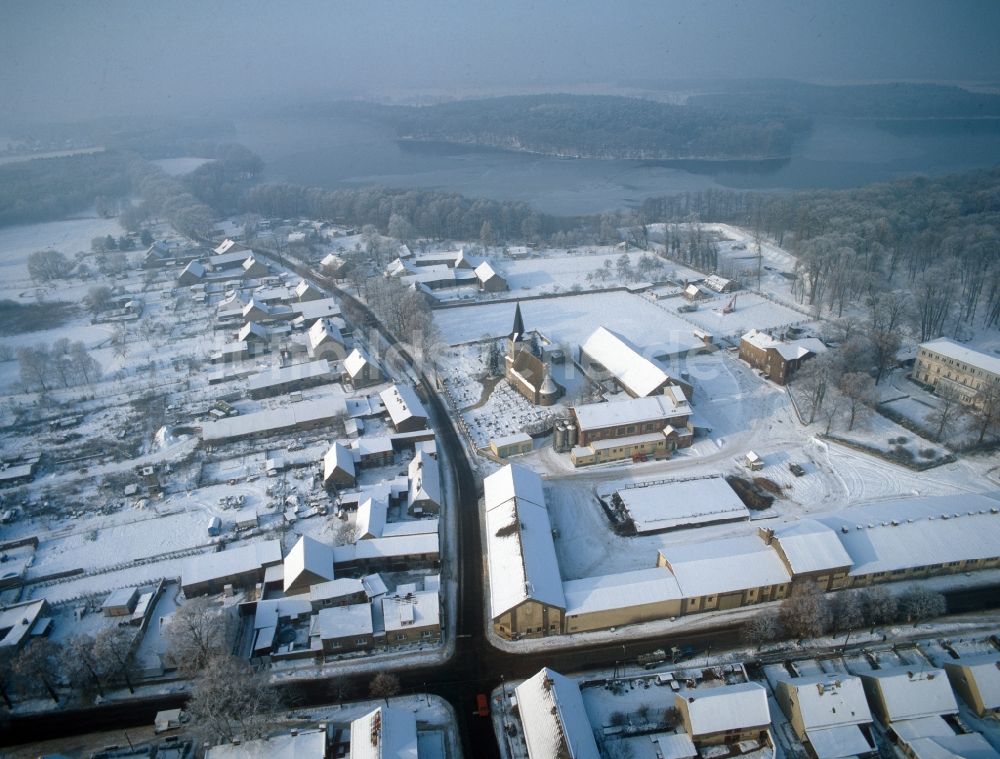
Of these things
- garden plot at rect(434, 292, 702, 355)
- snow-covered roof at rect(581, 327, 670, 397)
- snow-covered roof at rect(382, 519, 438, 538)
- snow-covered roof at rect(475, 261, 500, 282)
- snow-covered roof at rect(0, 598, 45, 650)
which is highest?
snow-covered roof at rect(475, 261, 500, 282)

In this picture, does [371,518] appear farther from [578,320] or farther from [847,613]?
[578,320]

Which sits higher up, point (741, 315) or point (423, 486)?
point (741, 315)

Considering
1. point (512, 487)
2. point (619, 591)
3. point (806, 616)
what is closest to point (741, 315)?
point (512, 487)

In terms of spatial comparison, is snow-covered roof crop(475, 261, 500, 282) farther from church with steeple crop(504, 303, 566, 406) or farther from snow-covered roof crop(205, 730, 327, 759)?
snow-covered roof crop(205, 730, 327, 759)

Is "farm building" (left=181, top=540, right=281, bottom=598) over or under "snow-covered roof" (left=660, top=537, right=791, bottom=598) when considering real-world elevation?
under

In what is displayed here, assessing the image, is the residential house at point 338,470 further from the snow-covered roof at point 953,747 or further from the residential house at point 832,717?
the snow-covered roof at point 953,747

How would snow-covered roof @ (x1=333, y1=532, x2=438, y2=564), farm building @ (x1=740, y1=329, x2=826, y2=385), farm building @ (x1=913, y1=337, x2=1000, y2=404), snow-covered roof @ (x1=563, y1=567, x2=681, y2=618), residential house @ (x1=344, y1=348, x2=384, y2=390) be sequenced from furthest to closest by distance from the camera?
residential house @ (x1=344, y1=348, x2=384, y2=390) < farm building @ (x1=740, y1=329, x2=826, y2=385) < farm building @ (x1=913, y1=337, x2=1000, y2=404) < snow-covered roof @ (x1=333, y1=532, x2=438, y2=564) < snow-covered roof @ (x1=563, y1=567, x2=681, y2=618)

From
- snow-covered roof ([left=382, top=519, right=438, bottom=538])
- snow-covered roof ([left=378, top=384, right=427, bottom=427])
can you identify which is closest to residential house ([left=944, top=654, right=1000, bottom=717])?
snow-covered roof ([left=382, top=519, right=438, bottom=538])
